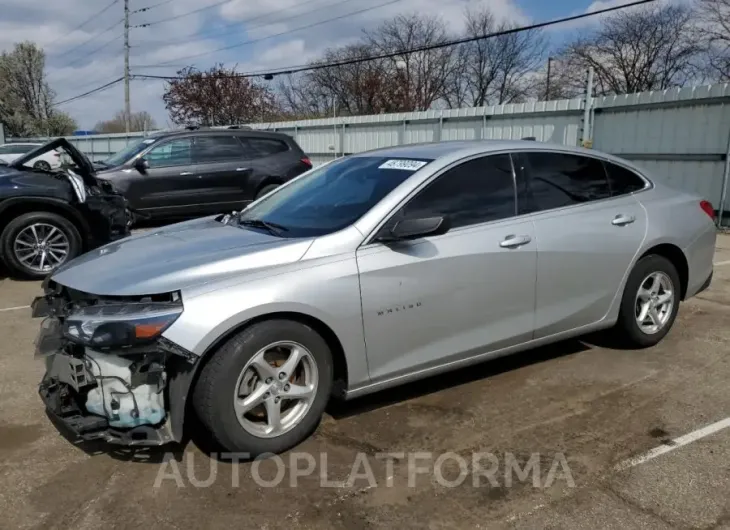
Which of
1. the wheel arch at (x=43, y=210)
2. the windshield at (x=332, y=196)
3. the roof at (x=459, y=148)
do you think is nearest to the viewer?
the windshield at (x=332, y=196)

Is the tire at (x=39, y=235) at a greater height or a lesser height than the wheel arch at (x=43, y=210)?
lesser

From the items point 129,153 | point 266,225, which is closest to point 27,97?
point 129,153

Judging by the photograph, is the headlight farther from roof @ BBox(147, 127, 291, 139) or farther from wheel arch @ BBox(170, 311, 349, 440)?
roof @ BBox(147, 127, 291, 139)

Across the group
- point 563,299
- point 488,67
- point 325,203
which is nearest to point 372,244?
point 325,203

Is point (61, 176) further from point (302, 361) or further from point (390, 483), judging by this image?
point (390, 483)

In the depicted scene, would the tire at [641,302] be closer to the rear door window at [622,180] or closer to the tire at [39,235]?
the rear door window at [622,180]

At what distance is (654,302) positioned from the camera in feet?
15.5

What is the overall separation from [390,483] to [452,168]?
1.86 m

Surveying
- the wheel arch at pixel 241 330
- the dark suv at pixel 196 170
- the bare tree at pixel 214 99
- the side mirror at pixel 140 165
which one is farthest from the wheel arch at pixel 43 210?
the bare tree at pixel 214 99

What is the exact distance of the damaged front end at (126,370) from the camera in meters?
2.82

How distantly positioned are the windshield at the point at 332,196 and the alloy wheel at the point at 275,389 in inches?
27.0

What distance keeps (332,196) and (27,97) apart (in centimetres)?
6144

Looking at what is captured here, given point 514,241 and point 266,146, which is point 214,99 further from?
point 514,241

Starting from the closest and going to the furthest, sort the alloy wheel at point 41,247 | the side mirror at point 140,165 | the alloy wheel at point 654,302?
the alloy wheel at point 654,302
the alloy wheel at point 41,247
the side mirror at point 140,165
